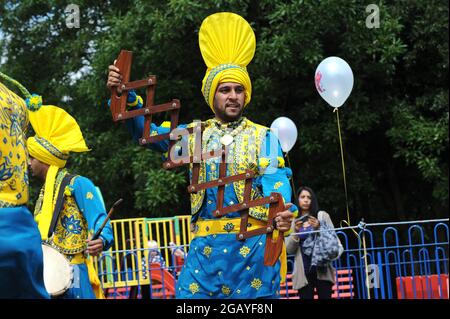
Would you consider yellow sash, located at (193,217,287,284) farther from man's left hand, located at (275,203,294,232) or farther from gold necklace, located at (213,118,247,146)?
gold necklace, located at (213,118,247,146)

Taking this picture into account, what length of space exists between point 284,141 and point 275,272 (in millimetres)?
5511

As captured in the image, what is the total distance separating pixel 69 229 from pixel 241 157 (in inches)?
65.8

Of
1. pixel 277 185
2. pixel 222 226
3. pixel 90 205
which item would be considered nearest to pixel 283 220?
pixel 277 185

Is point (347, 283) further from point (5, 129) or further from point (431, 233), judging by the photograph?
point (5, 129)

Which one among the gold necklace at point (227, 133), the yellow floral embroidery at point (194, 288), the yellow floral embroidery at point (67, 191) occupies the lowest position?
the yellow floral embroidery at point (194, 288)

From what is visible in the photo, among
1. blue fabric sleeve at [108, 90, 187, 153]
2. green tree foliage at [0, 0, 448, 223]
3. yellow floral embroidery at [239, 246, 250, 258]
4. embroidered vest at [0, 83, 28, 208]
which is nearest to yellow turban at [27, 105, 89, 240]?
blue fabric sleeve at [108, 90, 187, 153]

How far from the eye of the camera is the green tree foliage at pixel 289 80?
12844mm

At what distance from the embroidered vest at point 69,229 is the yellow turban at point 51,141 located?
0.06 meters

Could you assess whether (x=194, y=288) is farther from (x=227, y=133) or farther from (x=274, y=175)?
(x=227, y=133)

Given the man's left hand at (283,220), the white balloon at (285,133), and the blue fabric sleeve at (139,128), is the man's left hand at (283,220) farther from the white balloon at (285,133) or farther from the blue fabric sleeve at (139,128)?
the white balloon at (285,133)

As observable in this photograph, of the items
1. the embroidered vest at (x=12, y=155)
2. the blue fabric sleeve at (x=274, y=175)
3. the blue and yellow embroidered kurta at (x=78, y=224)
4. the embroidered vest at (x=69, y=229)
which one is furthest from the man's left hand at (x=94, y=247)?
the embroidered vest at (x=12, y=155)

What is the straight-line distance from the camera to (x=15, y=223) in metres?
3.17

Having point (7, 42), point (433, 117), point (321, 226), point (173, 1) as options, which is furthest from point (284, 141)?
point (7, 42)

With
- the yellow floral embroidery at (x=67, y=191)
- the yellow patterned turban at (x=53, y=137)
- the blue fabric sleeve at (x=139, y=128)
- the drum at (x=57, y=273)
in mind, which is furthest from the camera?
the yellow patterned turban at (x=53, y=137)
